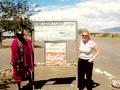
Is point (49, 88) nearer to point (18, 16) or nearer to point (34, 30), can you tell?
point (34, 30)

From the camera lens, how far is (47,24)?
37.3 ft

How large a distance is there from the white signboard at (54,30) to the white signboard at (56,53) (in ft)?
1.18

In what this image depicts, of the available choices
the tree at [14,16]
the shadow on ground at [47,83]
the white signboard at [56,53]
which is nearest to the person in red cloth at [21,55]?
the shadow on ground at [47,83]

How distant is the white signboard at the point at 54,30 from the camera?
11336 mm

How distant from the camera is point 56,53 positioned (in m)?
11.9

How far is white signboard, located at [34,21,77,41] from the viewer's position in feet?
37.2

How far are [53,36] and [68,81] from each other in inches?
70.1

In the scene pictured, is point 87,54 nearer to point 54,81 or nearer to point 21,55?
point 21,55

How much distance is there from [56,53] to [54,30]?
0.84m

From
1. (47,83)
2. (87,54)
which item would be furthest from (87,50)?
(47,83)

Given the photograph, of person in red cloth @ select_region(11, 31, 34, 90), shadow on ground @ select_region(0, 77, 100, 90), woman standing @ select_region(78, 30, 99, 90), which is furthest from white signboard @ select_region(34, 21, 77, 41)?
shadow on ground @ select_region(0, 77, 100, 90)

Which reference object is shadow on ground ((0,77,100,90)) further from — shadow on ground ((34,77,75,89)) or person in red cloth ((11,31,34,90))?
person in red cloth ((11,31,34,90))

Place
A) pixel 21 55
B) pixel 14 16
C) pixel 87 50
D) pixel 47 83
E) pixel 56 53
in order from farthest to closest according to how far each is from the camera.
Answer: pixel 14 16 → pixel 47 83 → pixel 56 53 → pixel 87 50 → pixel 21 55

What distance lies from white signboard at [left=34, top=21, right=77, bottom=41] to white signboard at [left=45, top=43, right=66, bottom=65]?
0.36 m
